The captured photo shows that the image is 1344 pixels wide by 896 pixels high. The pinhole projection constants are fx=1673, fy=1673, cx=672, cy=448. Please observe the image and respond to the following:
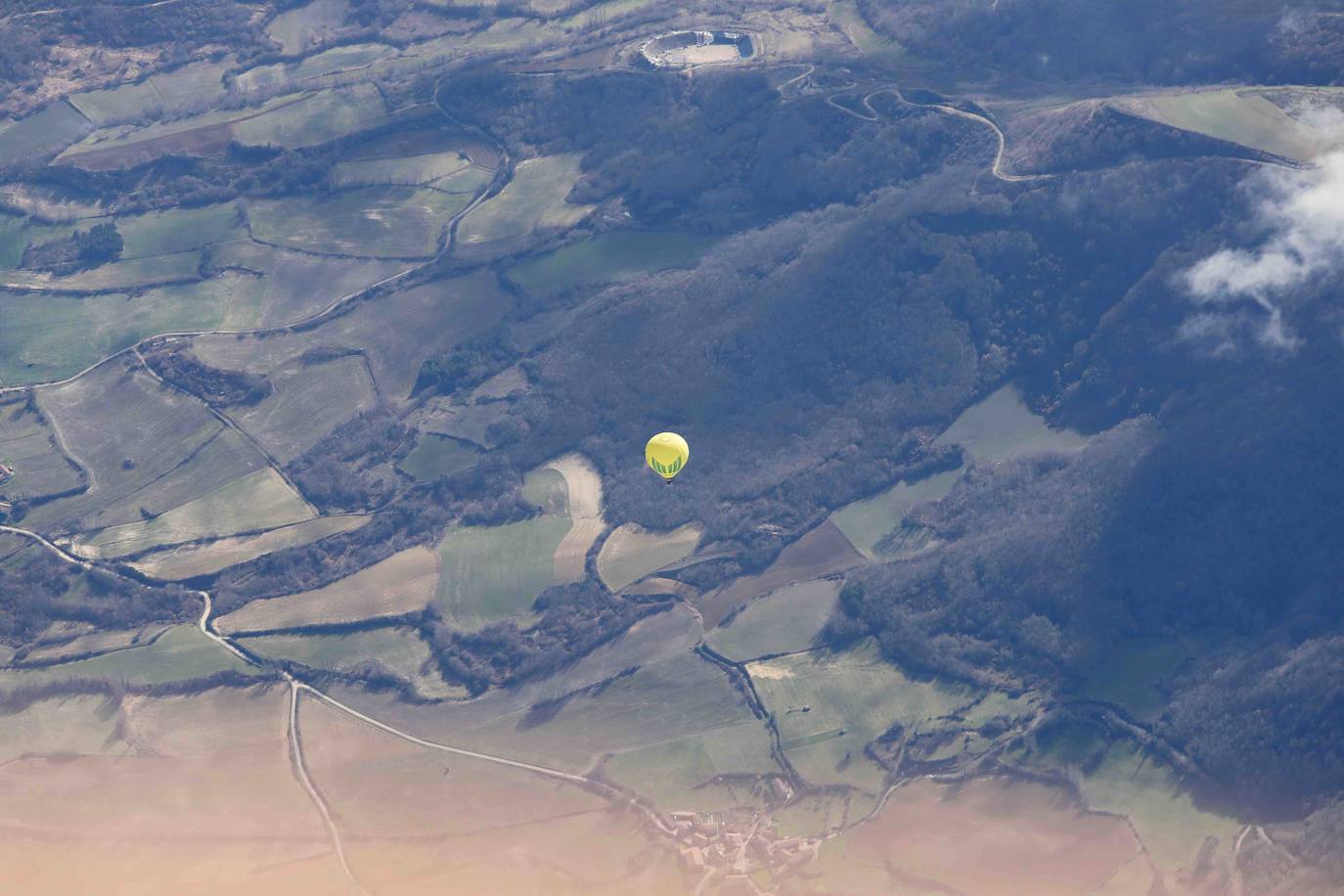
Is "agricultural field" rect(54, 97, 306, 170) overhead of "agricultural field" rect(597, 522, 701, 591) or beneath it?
overhead

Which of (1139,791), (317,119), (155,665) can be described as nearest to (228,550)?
(155,665)

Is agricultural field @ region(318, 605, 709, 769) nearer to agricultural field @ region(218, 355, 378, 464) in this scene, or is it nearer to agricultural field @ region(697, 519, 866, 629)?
agricultural field @ region(697, 519, 866, 629)

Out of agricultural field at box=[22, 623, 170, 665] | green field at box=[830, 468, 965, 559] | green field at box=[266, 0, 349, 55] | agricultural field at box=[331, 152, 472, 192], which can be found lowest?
agricultural field at box=[22, 623, 170, 665]

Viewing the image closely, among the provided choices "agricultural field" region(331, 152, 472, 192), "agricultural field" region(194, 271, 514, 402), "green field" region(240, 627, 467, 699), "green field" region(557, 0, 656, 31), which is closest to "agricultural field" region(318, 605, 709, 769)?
"green field" region(240, 627, 467, 699)

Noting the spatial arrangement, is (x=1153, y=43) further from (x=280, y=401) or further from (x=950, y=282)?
(x=280, y=401)

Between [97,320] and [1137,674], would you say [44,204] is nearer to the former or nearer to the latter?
[97,320]
